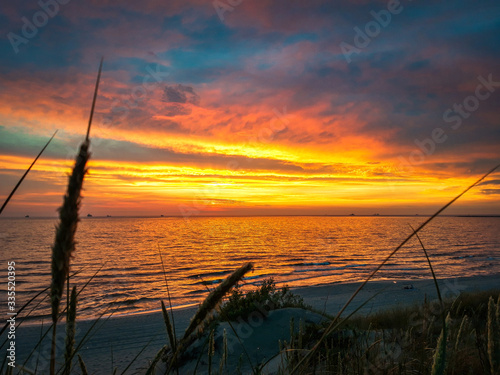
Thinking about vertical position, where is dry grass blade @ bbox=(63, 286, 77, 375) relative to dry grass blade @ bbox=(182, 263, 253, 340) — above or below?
below

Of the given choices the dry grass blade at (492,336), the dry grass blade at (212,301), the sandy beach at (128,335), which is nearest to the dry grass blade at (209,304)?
the dry grass blade at (212,301)

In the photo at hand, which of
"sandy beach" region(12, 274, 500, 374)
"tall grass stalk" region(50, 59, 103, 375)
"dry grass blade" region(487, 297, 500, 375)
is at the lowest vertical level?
"sandy beach" region(12, 274, 500, 374)

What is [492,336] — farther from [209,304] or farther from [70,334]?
[70,334]

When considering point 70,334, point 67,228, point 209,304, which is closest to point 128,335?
point 70,334

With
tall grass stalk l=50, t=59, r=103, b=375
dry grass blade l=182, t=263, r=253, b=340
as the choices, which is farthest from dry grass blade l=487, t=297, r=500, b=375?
tall grass stalk l=50, t=59, r=103, b=375

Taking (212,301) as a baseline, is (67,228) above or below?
above

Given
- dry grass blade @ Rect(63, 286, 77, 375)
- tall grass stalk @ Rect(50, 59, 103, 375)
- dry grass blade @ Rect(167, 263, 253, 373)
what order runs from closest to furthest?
tall grass stalk @ Rect(50, 59, 103, 375) < dry grass blade @ Rect(167, 263, 253, 373) < dry grass blade @ Rect(63, 286, 77, 375)

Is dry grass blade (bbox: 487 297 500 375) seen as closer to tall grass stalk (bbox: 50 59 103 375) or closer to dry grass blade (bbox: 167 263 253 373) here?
dry grass blade (bbox: 167 263 253 373)

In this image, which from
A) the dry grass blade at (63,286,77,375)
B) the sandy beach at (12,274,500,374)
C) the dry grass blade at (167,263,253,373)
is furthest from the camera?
the sandy beach at (12,274,500,374)

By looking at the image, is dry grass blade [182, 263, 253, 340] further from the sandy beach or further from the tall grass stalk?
the sandy beach

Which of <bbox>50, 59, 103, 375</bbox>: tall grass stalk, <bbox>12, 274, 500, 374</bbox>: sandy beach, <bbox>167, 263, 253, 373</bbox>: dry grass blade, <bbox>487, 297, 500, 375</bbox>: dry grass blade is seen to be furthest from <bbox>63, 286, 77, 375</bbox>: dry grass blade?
<bbox>12, 274, 500, 374</bbox>: sandy beach

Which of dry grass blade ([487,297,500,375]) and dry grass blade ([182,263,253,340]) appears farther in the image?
dry grass blade ([487,297,500,375])

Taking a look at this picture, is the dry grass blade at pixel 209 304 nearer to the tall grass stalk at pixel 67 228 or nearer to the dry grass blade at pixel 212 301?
the dry grass blade at pixel 212 301

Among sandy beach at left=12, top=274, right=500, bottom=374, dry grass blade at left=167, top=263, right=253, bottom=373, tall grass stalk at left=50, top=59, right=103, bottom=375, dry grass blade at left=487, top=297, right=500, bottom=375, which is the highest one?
tall grass stalk at left=50, top=59, right=103, bottom=375
